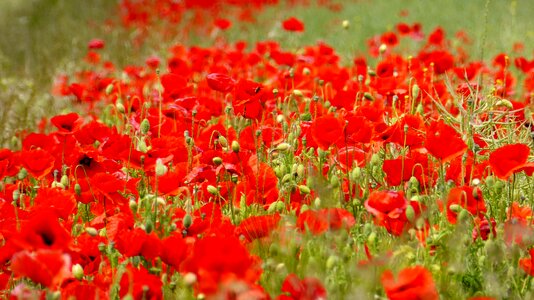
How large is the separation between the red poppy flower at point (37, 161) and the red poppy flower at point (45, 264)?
795 millimetres

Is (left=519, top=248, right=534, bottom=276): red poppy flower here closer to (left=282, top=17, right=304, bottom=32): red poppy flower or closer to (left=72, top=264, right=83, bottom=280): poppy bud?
(left=72, top=264, right=83, bottom=280): poppy bud

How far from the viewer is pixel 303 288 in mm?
1617

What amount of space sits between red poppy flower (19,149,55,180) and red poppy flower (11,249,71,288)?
795 mm

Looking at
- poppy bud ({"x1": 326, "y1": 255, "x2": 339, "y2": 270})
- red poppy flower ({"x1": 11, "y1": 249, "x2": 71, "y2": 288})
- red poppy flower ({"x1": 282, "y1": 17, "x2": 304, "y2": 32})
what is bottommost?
red poppy flower ({"x1": 282, "y1": 17, "x2": 304, "y2": 32})

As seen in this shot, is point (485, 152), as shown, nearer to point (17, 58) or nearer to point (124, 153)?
point (124, 153)

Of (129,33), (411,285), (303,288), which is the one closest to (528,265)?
(411,285)

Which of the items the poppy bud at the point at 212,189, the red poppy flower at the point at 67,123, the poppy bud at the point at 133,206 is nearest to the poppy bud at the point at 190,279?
the poppy bud at the point at 133,206

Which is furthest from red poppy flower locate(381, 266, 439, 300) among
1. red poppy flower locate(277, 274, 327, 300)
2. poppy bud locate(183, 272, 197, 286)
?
poppy bud locate(183, 272, 197, 286)

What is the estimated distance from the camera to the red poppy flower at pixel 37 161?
2.33 m

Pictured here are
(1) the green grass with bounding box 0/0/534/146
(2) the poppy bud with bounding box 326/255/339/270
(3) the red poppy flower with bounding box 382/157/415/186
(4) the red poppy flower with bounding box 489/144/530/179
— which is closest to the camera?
(2) the poppy bud with bounding box 326/255/339/270

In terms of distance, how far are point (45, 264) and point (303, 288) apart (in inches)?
21.0

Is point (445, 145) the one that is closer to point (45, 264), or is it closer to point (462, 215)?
point (462, 215)

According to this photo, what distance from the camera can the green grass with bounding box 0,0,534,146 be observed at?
5953mm

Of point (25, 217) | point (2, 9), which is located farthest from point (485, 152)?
point (2, 9)
